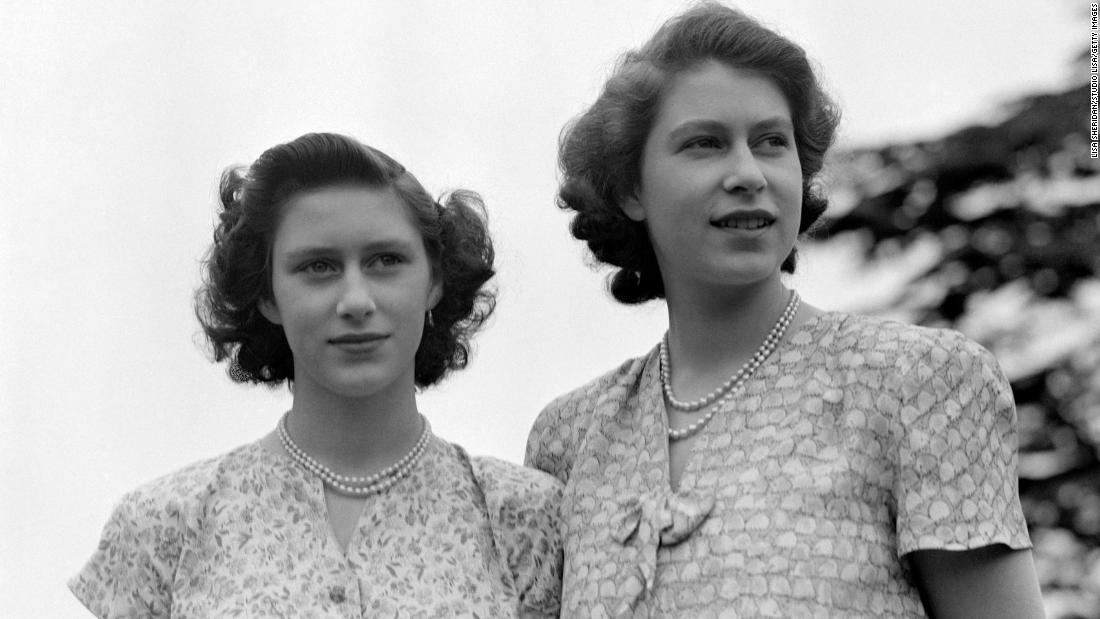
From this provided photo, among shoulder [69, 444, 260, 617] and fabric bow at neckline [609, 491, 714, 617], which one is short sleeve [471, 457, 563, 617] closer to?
fabric bow at neckline [609, 491, 714, 617]

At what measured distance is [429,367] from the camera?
4.60m

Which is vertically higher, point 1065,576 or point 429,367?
point 429,367

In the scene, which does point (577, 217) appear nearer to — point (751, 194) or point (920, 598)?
point (751, 194)

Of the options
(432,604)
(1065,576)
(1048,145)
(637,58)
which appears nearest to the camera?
(432,604)

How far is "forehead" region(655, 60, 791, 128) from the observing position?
13.5 ft

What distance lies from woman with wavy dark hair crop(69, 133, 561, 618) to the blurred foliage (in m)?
3.17

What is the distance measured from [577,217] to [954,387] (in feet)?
3.79

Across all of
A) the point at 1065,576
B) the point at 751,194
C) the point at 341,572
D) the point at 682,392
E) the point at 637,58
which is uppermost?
the point at 637,58

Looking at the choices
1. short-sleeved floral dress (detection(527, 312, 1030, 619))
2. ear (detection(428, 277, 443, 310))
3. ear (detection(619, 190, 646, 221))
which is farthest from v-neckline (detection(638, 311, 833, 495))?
ear (detection(428, 277, 443, 310))

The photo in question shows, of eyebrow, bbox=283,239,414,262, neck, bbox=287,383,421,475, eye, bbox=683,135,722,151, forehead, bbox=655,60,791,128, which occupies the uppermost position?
forehead, bbox=655,60,791,128

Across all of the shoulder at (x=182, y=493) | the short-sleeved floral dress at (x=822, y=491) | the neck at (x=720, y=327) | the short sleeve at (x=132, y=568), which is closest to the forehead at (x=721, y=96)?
the neck at (x=720, y=327)

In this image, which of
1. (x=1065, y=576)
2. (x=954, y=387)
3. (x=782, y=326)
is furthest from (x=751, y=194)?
(x=1065, y=576)

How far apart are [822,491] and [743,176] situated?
2.20ft

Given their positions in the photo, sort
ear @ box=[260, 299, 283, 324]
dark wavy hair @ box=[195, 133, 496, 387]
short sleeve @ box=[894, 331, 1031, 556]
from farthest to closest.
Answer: ear @ box=[260, 299, 283, 324] < dark wavy hair @ box=[195, 133, 496, 387] < short sleeve @ box=[894, 331, 1031, 556]
